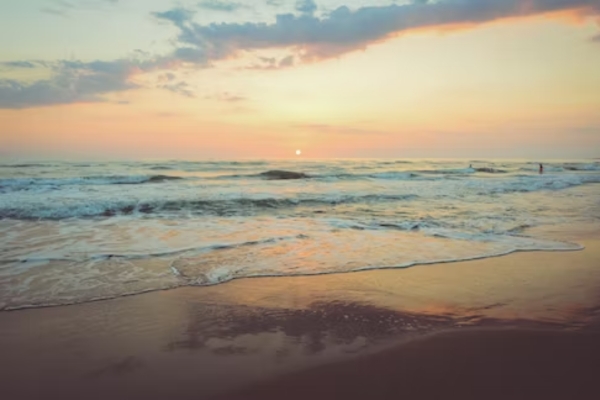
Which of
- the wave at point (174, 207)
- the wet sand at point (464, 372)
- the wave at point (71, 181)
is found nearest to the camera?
the wet sand at point (464, 372)

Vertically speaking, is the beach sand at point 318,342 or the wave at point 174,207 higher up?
the wave at point 174,207

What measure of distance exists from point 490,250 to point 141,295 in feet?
19.9

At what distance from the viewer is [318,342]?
422 cm

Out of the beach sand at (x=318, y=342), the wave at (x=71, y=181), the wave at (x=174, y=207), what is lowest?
the beach sand at (x=318, y=342)

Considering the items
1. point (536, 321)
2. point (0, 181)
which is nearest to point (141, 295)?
point (536, 321)

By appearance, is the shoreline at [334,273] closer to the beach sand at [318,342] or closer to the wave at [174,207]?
the beach sand at [318,342]

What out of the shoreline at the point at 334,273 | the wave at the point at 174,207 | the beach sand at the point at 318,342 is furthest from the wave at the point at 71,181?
the beach sand at the point at 318,342

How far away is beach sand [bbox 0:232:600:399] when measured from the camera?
11.1 feet

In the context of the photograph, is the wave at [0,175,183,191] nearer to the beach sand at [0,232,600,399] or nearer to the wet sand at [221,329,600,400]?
the beach sand at [0,232,600,399]

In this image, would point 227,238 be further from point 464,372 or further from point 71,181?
point 71,181

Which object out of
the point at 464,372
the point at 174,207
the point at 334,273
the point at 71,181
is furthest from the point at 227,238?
the point at 71,181

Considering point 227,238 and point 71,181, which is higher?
point 71,181

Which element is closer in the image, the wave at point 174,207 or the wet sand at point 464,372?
the wet sand at point 464,372

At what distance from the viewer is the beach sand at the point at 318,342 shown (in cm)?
338
